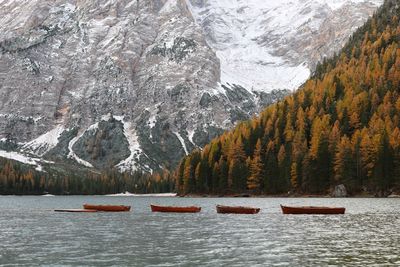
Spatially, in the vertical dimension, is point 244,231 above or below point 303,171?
below

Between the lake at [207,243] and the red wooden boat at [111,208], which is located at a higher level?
the red wooden boat at [111,208]

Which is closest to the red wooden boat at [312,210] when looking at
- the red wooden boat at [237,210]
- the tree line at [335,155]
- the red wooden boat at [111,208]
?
the red wooden boat at [237,210]

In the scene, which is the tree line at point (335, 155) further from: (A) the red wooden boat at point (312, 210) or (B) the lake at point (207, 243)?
(B) the lake at point (207, 243)

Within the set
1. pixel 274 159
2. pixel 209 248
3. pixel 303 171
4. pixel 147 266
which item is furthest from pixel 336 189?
pixel 147 266

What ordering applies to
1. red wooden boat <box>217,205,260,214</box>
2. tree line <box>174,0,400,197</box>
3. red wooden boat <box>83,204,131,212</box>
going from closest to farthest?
red wooden boat <box>217,205,260,214</box> < red wooden boat <box>83,204,131,212</box> < tree line <box>174,0,400,197</box>

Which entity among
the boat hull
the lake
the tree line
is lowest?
the lake

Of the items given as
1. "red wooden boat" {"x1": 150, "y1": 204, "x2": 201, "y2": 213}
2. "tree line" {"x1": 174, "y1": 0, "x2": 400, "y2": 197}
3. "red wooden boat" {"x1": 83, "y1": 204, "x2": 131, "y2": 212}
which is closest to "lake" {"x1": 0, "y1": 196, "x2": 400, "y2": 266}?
"red wooden boat" {"x1": 150, "y1": 204, "x2": 201, "y2": 213}

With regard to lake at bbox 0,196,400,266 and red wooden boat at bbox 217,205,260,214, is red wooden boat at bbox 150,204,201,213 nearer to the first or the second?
red wooden boat at bbox 217,205,260,214

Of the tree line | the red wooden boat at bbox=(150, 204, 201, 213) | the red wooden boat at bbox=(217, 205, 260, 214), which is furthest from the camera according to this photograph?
the tree line

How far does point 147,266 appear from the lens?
152 feet

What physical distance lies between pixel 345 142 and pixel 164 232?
4417 inches

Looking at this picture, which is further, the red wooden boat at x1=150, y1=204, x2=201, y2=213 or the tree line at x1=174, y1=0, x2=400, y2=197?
the tree line at x1=174, y1=0, x2=400, y2=197

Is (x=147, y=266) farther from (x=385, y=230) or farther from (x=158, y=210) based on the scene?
(x=158, y=210)

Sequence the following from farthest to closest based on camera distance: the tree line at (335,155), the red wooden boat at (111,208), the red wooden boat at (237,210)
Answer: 1. the tree line at (335,155)
2. the red wooden boat at (111,208)
3. the red wooden boat at (237,210)
